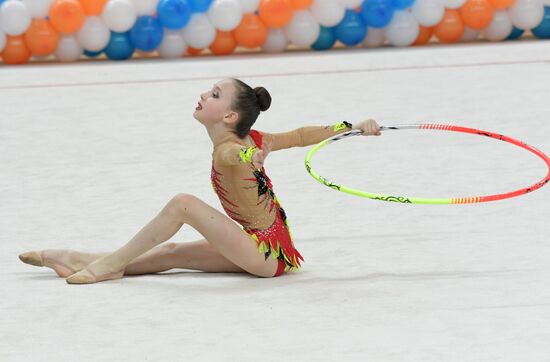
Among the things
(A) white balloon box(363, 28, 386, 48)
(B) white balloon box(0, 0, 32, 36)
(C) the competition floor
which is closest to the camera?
(C) the competition floor

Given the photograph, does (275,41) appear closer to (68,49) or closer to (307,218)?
(68,49)

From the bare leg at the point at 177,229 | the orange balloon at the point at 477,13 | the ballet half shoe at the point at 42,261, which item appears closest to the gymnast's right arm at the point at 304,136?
the bare leg at the point at 177,229

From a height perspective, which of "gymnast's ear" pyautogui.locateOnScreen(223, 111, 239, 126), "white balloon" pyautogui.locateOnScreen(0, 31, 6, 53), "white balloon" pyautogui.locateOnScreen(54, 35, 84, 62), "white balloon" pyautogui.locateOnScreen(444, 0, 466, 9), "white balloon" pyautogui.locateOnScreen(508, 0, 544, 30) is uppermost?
"gymnast's ear" pyautogui.locateOnScreen(223, 111, 239, 126)

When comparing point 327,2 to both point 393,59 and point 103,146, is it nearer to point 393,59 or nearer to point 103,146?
point 393,59

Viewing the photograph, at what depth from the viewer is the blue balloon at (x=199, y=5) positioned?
7.61 metres

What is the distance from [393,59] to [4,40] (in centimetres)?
285

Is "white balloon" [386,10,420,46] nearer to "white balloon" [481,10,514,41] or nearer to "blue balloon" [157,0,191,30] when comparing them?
"white balloon" [481,10,514,41]

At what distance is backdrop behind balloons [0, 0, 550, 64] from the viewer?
752cm

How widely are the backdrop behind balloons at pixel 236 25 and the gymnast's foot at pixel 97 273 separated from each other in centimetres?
444

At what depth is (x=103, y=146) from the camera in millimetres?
5324

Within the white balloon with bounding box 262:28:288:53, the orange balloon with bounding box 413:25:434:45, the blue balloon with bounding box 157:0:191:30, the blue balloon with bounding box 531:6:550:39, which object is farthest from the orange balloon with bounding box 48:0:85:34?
the blue balloon with bounding box 531:6:550:39

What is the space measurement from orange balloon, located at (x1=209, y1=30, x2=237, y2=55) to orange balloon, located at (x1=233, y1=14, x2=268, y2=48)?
0.05 metres

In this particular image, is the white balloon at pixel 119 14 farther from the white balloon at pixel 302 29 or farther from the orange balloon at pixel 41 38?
the white balloon at pixel 302 29

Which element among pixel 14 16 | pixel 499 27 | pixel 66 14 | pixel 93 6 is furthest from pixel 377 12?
pixel 14 16
